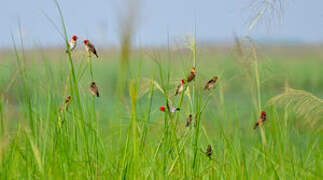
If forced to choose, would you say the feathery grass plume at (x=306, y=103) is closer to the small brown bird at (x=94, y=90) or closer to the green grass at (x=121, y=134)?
the green grass at (x=121, y=134)

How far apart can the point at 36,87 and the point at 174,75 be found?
76 cm

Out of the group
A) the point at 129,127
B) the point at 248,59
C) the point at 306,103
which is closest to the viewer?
the point at 129,127

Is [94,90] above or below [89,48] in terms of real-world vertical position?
below

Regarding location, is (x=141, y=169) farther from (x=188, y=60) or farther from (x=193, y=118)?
(x=188, y=60)

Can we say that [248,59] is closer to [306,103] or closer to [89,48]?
[306,103]

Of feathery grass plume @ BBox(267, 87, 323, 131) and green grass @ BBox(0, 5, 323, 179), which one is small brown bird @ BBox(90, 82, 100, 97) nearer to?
green grass @ BBox(0, 5, 323, 179)

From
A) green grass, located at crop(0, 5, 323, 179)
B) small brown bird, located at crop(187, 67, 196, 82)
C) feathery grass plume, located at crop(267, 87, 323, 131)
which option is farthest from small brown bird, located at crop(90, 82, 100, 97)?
feathery grass plume, located at crop(267, 87, 323, 131)

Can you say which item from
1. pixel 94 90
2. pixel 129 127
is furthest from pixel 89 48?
pixel 129 127

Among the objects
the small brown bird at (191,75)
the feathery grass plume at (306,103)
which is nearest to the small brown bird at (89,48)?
the small brown bird at (191,75)

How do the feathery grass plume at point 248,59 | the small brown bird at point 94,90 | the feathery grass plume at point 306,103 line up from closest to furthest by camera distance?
the small brown bird at point 94,90 → the feathery grass plume at point 306,103 → the feathery grass plume at point 248,59

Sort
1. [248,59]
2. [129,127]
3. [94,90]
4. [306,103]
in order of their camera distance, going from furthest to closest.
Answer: [248,59], [306,103], [94,90], [129,127]

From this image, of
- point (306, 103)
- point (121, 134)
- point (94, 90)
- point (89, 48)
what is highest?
point (89, 48)

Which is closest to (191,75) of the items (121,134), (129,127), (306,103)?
(129,127)

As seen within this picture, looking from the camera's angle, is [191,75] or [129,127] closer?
[129,127]
